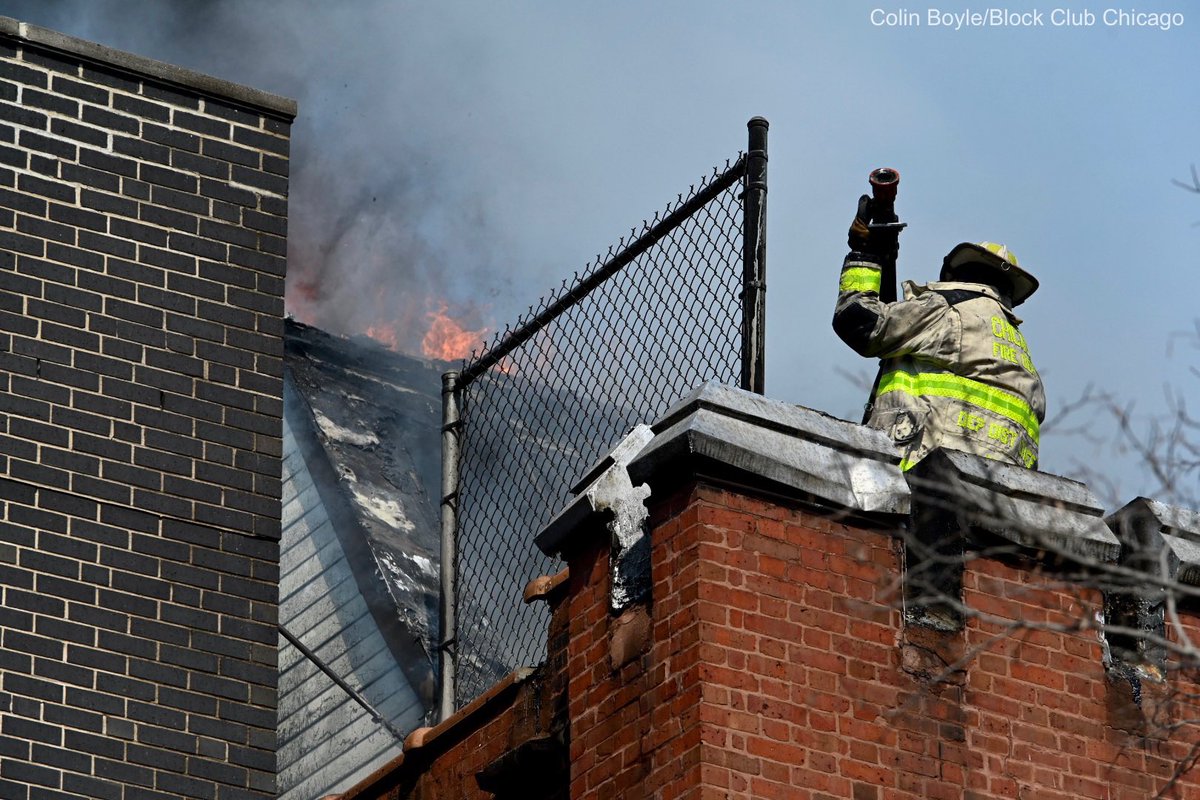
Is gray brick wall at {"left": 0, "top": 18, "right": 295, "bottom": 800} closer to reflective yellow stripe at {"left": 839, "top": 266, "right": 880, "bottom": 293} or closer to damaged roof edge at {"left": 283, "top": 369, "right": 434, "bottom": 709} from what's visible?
reflective yellow stripe at {"left": 839, "top": 266, "right": 880, "bottom": 293}

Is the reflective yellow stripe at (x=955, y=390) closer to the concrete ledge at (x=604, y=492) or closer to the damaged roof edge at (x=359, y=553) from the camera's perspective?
the concrete ledge at (x=604, y=492)

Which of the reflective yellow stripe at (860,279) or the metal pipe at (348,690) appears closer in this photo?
the reflective yellow stripe at (860,279)

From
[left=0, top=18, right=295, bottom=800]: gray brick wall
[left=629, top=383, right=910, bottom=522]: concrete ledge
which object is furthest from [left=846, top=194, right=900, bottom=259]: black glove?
[left=0, top=18, right=295, bottom=800]: gray brick wall

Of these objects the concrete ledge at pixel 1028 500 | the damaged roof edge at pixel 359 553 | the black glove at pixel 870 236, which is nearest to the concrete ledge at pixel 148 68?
the black glove at pixel 870 236

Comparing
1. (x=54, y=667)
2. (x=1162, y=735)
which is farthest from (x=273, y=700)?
(x=1162, y=735)

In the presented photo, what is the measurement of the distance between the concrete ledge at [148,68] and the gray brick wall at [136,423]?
0.01m

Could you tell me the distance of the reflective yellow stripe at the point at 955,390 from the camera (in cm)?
1062

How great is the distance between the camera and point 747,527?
902 cm

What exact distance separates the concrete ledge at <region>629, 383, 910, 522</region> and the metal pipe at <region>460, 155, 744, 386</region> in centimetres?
249

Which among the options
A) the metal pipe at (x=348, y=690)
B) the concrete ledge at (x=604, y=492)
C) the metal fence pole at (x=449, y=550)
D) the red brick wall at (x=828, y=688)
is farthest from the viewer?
the metal pipe at (x=348, y=690)

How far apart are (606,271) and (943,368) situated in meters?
2.83

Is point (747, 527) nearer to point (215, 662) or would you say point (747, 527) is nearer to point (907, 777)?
point (907, 777)

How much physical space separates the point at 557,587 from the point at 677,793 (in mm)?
1760

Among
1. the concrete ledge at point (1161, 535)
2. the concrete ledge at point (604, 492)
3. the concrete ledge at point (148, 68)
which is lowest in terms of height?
the concrete ledge at point (1161, 535)
